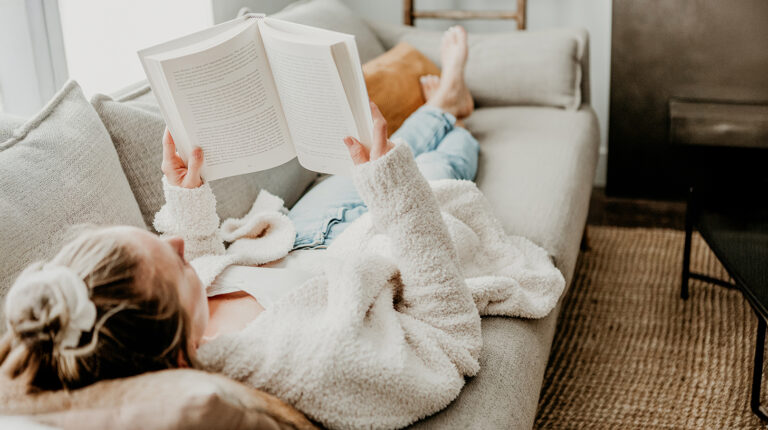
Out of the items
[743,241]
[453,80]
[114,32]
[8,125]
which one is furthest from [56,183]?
[743,241]

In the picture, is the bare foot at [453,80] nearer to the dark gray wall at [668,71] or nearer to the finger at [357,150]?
the dark gray wall at [668,71]

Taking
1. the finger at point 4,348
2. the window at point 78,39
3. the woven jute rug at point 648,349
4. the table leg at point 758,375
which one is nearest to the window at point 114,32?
the window at point 78,39

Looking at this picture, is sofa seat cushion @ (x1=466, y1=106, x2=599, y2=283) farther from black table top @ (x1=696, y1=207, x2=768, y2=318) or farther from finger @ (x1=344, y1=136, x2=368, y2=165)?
finger @ (x1=344, y1=136, x2=368, y2=165)

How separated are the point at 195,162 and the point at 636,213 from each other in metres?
1.86

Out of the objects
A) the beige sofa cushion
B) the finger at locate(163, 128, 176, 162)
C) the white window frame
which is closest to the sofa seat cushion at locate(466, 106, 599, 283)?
the finger at locate(163, 128, 176, 162)

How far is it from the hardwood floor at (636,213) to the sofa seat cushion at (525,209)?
41 centimetres

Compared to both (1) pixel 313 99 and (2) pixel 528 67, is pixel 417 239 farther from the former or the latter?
(2) pixel 528 67

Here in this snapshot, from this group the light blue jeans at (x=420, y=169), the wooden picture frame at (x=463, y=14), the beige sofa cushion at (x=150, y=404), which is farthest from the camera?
the wooden picture frame at (x=463, y=14)

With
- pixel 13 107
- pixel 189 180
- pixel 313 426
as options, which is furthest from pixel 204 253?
pixel 13 107

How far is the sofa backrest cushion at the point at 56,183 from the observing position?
0.94m

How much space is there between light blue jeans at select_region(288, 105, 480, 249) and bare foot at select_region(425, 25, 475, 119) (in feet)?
0.47

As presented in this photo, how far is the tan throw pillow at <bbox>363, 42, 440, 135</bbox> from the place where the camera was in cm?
201

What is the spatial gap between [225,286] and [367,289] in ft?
0.77

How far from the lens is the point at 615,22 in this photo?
2488 mm
